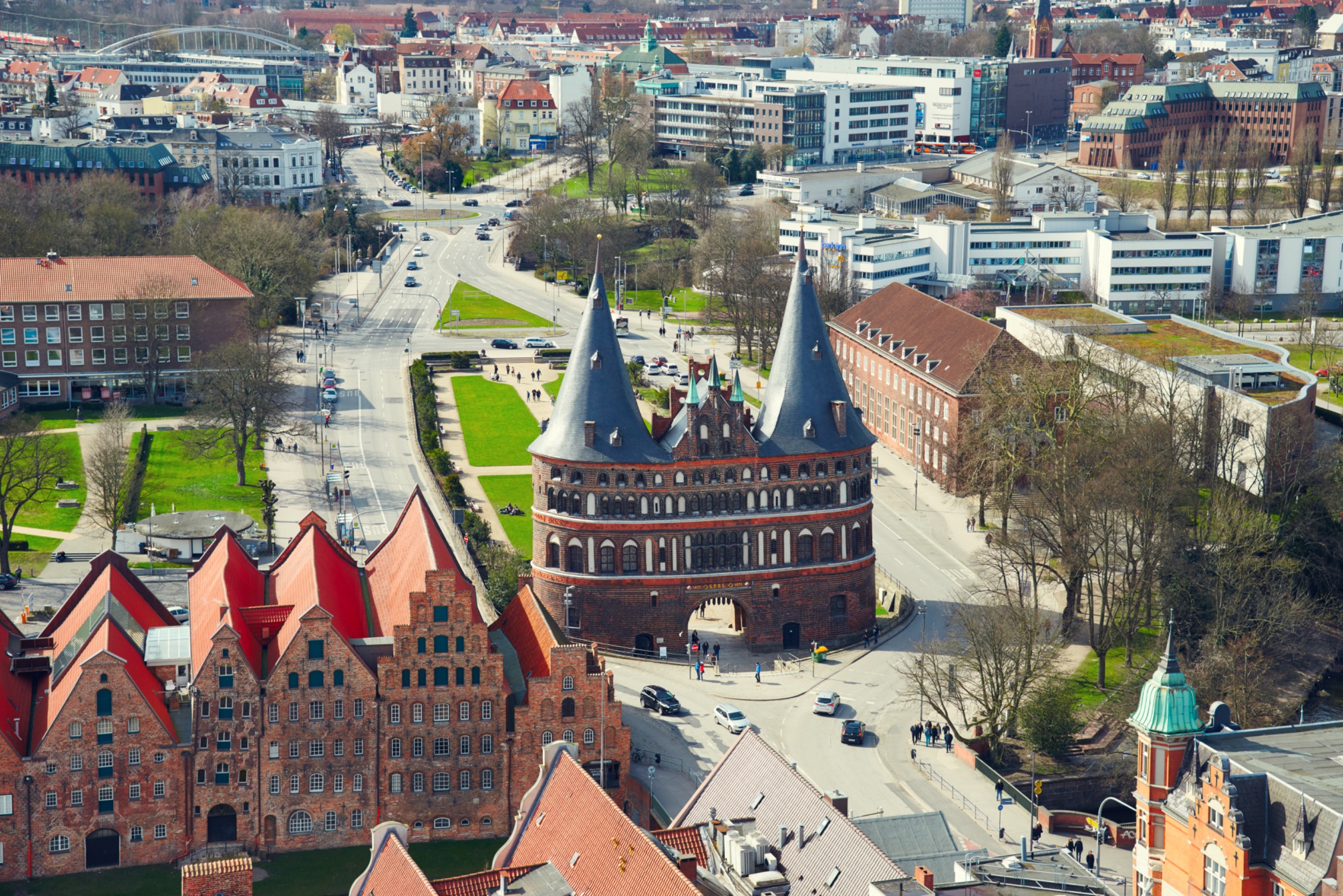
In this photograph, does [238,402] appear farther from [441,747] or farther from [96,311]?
[441,747]

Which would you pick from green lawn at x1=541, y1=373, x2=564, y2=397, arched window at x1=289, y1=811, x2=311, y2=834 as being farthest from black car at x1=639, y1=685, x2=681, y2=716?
green lawn at x1=541, y1=373, x2=564, y2=397

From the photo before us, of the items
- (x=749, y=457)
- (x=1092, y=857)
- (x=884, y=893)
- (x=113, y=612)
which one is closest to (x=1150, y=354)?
(x=749, y=457)

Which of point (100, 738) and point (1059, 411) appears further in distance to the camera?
point (1059, 411)

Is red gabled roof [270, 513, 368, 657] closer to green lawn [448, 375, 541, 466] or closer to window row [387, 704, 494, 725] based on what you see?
window row [387, 704, 494, 725]

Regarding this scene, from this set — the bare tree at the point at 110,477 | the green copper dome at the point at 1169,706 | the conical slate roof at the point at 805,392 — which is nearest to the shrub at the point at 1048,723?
the conical slate roof at the point at 805,392

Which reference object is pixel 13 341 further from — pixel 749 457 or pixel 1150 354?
pixel 1150 354

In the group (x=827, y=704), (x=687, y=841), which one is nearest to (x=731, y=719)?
(x=827, y=704)

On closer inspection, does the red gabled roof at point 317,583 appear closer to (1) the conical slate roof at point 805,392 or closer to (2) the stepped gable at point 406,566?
(2) the stepped gable at point 406,566
